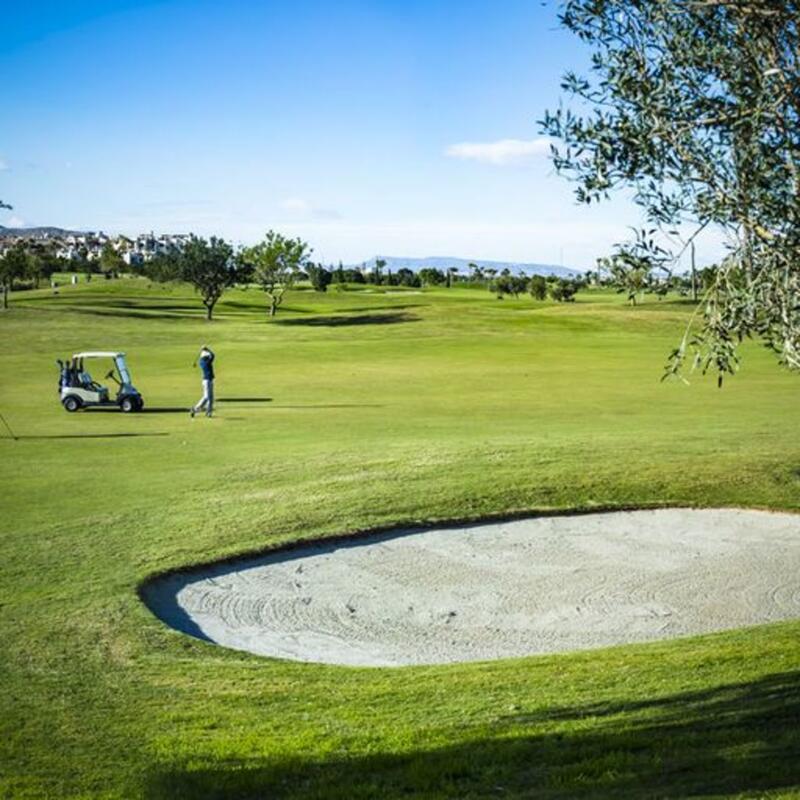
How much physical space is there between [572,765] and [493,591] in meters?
7.66

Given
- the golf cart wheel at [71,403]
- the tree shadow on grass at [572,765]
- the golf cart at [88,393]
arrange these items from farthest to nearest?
the golf cart wheel at [71,403] → the golf cart at [88,393] → the tree shadow on grass at [572,765]

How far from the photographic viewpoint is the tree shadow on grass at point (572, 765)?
25.2 ft

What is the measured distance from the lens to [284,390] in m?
39.8

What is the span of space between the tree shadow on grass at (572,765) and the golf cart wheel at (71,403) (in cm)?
2674

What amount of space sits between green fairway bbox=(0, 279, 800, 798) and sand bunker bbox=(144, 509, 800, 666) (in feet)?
2.68

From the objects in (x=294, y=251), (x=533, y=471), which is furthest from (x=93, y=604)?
(x=294, y=251)

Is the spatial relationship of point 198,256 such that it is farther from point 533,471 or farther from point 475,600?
point 475,600

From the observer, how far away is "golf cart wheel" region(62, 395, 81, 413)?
33781mm

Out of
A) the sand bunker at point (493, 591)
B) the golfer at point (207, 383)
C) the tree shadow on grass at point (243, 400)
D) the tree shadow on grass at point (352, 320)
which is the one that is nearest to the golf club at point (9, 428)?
the golfer at point (207, 383)

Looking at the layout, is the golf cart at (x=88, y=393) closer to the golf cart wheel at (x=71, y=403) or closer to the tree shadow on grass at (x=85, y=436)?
the golf cart wheel at (x=71, y=403)

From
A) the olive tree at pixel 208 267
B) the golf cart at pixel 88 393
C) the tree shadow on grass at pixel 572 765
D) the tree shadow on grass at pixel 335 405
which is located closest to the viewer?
the tree shadow on grass at pixel 572 765

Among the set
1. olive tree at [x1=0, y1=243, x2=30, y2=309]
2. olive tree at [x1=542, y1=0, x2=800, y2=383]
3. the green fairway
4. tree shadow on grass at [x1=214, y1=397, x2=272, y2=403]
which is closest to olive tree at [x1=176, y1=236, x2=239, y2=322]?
olive tree at [x1=0, y1=243, x2=30, y2=309]

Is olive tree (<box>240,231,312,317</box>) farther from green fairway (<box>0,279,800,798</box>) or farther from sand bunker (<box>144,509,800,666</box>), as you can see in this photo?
sand bunker (<box>144,509,800,666</box>)

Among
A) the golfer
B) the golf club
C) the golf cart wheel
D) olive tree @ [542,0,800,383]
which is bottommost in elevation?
the golf club
